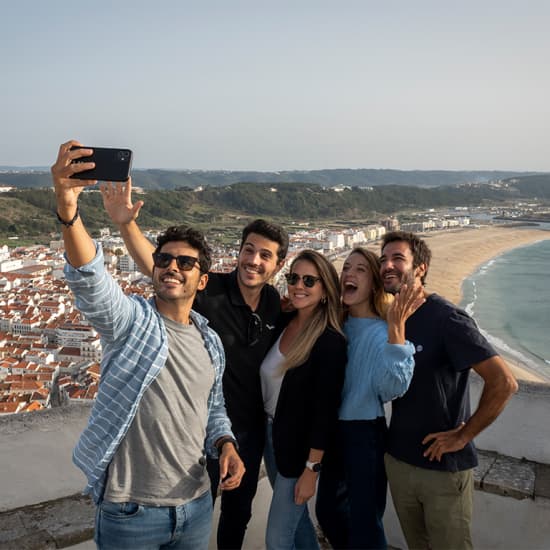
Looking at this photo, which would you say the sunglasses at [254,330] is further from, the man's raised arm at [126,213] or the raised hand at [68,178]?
the raised hand at [68,178]

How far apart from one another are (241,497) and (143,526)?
0.63 m

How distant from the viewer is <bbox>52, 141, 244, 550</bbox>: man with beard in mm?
1191

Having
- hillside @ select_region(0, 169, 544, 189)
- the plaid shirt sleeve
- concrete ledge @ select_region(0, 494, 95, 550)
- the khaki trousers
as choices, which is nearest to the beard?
the khaki trousers

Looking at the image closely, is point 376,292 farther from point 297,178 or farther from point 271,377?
point 297,178

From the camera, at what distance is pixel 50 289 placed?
32.2m

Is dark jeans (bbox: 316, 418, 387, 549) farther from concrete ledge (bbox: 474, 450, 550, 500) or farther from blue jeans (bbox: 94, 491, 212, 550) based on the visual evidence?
concrete ledge (bbox: 474, 450, 550, 500)

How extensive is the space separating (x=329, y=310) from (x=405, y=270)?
0.97 feet

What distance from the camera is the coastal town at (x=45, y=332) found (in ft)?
46.8

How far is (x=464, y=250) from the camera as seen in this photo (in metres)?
46.4

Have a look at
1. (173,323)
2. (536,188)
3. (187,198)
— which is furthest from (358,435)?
(536,188)

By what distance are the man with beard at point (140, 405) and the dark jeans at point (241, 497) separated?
1.31 feet

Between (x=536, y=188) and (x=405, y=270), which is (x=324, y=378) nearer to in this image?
(x=405, y=270)

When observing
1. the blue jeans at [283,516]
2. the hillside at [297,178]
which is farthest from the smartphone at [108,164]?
the hillside at [297,178]

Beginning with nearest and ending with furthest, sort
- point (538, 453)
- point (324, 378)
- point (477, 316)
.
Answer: point (324, 378), point (538, 453), point (477, 316)
